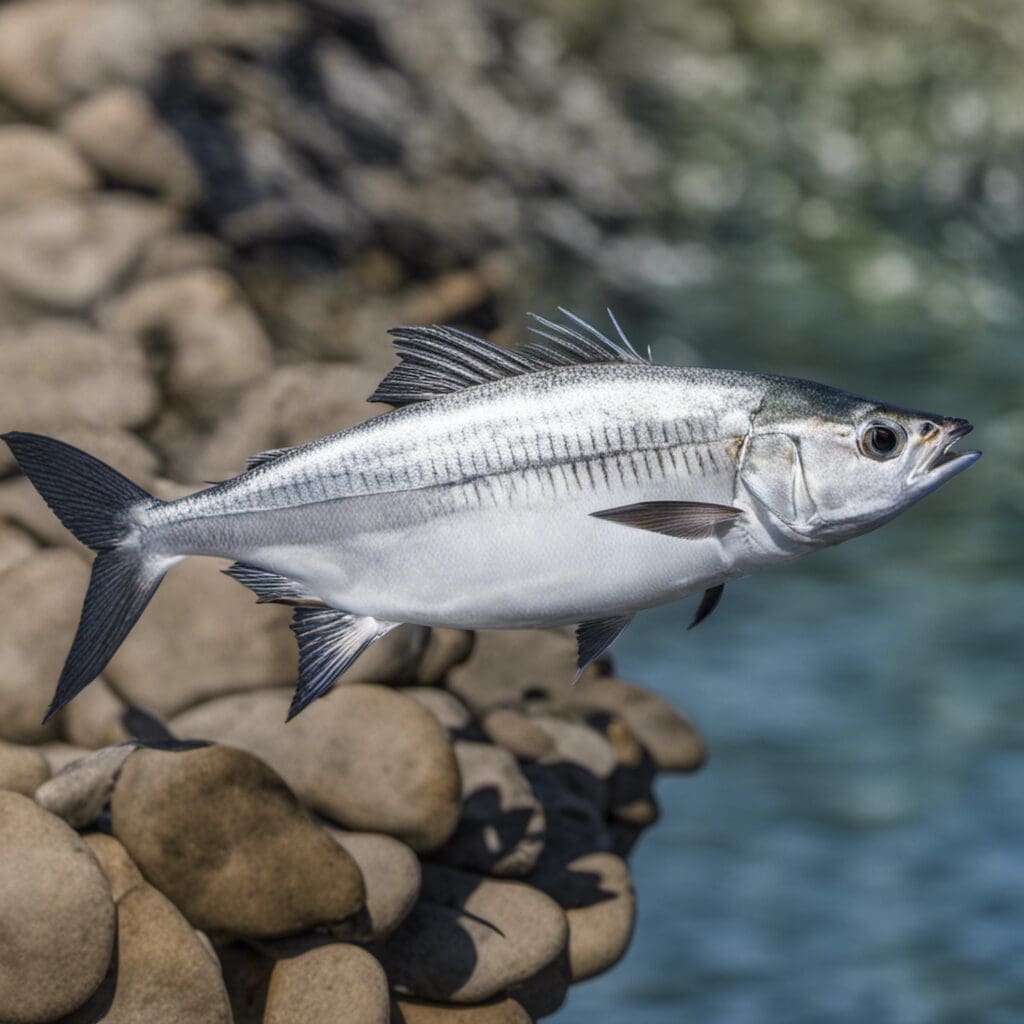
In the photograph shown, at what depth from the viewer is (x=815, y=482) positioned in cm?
316

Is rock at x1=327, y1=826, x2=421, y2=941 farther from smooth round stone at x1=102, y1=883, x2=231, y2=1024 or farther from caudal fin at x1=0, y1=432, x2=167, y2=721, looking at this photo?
caudal fin at x1=0, y1=432, x2=167, y2=721

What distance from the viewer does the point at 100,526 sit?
3.36m

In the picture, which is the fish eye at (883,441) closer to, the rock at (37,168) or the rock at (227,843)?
the rock at (227,843)

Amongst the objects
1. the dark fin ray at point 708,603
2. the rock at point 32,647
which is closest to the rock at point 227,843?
the rock at point 32,647

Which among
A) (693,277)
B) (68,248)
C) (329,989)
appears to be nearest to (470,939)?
(329,989)

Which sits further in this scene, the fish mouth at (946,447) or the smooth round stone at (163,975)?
the smooth round stone at (163,975)

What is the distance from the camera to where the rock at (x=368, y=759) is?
5066mm

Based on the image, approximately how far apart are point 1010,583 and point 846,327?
2.64 m

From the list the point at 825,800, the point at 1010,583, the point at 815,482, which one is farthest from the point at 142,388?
the point at 1010,583

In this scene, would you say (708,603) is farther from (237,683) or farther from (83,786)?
(237,683)

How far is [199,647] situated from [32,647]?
514 millimetres

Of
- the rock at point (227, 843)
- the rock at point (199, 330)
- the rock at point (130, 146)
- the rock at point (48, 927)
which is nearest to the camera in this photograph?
the rock at point (48, 927)

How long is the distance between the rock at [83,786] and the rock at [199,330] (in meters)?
2.19

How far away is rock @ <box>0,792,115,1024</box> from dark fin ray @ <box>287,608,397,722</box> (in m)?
1.57
